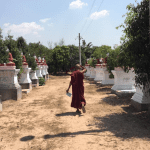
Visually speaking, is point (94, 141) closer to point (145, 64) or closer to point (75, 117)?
point (75, 117)

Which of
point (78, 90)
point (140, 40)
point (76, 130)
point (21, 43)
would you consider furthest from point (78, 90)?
point (21, 43)

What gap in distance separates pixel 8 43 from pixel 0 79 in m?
2.99

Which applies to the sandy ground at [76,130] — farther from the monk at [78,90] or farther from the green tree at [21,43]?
the green tree at [21,43]

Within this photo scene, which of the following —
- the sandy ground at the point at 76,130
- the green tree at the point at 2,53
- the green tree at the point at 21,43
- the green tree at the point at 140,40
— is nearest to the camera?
the sandy ground at the point at 76,130

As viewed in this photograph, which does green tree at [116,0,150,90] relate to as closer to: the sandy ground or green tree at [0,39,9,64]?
the sandy ground

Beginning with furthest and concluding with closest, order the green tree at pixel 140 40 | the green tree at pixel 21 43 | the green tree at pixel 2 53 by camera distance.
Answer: the green tree at pixel 21 43
the green tree at pixel 2 53
the green tree at pixel 140 40

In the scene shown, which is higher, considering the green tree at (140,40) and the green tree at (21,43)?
the green tree at (21,43)

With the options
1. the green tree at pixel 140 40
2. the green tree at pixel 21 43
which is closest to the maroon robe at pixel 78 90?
the green tree at pixel 140 40

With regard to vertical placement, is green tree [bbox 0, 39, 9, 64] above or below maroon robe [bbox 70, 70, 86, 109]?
above

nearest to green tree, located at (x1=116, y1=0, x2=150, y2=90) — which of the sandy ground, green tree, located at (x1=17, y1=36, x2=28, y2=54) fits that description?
the sandy ground

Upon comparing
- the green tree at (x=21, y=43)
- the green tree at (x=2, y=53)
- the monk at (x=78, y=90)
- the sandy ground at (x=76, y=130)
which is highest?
the green tree at (x=21, y=43)

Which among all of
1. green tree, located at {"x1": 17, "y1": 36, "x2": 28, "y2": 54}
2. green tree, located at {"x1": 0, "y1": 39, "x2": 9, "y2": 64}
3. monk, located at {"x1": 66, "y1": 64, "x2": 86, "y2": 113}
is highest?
green tree, located at {"x1": 17, "y1": 36, "x2": 28, "y2": 54}

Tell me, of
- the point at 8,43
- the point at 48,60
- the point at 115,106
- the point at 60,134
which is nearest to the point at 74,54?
the point at 48,60

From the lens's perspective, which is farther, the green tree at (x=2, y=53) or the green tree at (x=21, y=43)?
the green tree at (x=21, y=43)
